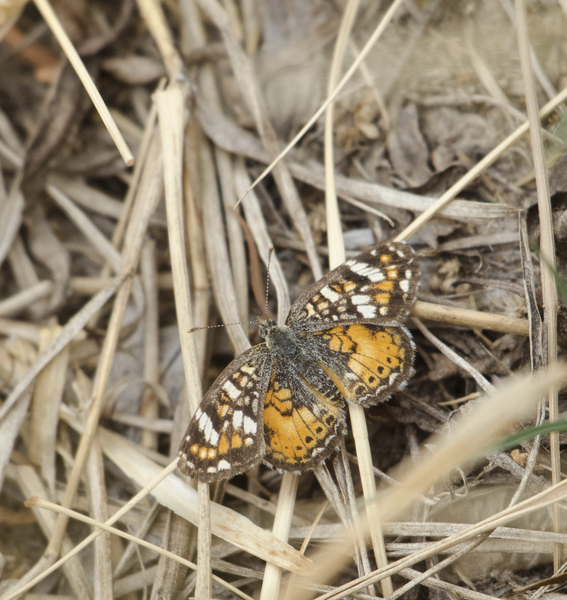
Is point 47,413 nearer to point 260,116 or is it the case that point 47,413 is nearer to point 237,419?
point 237,419

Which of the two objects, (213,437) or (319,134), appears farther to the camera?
(319,134)

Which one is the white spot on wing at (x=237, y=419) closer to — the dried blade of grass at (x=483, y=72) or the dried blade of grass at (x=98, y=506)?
the dried blade of grass at (x=98, y=506)

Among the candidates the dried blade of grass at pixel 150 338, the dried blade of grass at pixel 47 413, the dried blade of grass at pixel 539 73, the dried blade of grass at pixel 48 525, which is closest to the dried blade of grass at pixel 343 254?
the dried blade of grass at pixel 539 73

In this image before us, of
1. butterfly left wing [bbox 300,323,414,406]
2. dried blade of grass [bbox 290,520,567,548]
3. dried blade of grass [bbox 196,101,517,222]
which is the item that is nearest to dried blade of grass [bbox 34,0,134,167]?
dried blade of grass [bbox 196,101,517,222]

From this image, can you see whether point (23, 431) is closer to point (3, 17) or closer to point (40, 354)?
point (40, 354)

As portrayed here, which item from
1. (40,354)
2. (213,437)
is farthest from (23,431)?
(213,437)

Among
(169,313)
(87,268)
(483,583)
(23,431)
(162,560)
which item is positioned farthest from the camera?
(87,268)
